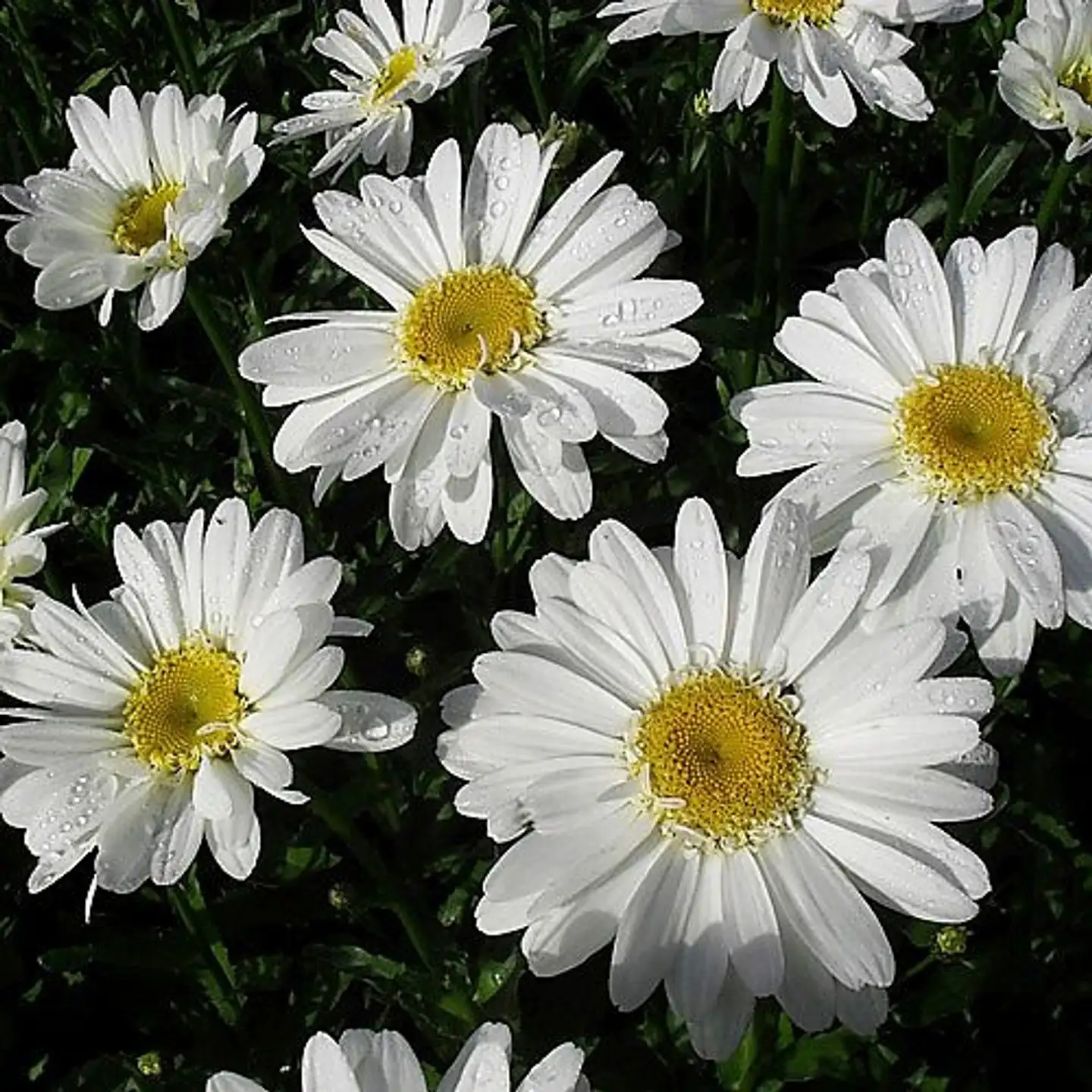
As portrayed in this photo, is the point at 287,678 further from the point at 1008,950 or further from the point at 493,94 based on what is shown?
the point at 493,94

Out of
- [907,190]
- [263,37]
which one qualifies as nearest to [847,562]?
[907,190]

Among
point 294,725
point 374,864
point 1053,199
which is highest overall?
point 1053,199

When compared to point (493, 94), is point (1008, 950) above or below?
below

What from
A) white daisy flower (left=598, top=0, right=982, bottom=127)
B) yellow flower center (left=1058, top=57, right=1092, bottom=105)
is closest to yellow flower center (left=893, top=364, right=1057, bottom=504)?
white daisy flower (left=598, top=0, right=982, bottom=127)

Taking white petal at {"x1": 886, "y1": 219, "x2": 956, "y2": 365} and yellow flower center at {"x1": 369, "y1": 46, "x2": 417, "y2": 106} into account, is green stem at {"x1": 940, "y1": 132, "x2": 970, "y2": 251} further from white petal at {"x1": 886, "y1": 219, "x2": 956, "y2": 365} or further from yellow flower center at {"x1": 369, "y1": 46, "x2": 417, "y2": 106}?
yellow flower center at {"x1": 369, "y1": 46, "x2": 417, "y2": 106}

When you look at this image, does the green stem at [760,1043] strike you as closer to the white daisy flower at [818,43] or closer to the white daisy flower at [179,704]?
the white daisy flower at [179,704]

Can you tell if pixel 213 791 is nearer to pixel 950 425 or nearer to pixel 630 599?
pixel 630 599

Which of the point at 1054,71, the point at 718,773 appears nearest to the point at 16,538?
the point at 718,773
